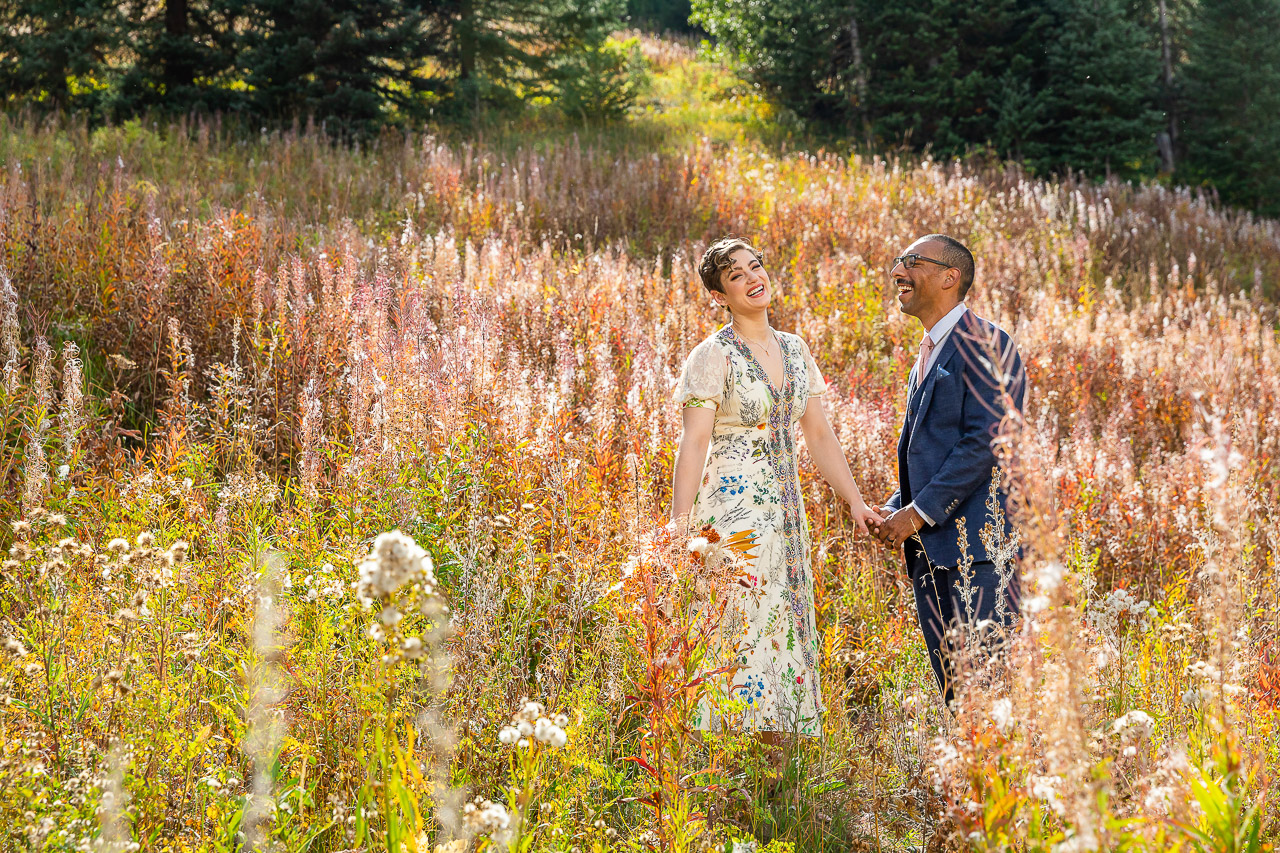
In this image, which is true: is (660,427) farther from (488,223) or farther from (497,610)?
(488,223)

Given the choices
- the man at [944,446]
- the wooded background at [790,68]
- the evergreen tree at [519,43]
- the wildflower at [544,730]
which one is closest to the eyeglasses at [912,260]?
the man at [944,446]

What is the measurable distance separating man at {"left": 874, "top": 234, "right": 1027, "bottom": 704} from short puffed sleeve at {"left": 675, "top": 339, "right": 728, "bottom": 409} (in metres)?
0.76

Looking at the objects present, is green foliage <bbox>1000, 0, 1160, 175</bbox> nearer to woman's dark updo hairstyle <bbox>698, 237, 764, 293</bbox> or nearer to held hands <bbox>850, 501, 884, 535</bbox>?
woman's dark updo hairstyle <bbox>698, 237, 764, 293</bbox>

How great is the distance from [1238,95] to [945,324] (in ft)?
77.9

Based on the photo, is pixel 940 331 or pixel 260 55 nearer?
pixel 940 331

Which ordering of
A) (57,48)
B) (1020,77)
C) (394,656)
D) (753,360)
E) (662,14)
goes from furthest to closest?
(662,14) < (1020,77) < (57,48) < (753,360) < (394,656)

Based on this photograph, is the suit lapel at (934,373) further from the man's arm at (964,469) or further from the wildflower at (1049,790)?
the wildflower at (1049,790)

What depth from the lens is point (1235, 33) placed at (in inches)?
822

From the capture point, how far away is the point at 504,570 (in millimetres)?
2891

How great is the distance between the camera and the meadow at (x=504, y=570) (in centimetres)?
170

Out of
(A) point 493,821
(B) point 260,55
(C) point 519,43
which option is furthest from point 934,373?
(C) point 519,43

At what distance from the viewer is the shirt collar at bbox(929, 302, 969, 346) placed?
3.16m

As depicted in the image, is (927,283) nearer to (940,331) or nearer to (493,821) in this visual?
(940,331)

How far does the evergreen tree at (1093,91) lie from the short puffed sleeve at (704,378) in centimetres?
1693
